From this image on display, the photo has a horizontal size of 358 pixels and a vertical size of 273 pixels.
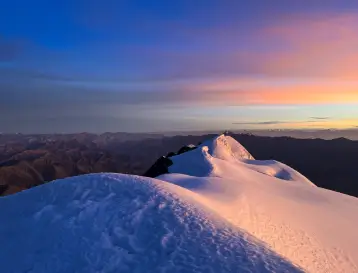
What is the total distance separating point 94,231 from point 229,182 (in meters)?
13.6

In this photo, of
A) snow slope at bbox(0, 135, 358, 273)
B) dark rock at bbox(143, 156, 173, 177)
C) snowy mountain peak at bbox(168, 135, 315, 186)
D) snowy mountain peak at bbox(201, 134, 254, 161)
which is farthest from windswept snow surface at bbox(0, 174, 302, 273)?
snowy mountain peak at bbox(201, 134, 254, 161)

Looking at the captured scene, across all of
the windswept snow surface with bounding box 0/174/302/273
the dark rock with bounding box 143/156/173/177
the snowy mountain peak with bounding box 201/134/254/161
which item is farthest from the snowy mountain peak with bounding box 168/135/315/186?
the windswept snow surface with bounding box 0/174/302/273

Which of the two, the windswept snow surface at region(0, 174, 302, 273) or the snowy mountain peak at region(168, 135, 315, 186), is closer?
the windswept snow surface at region(0, 174, 302, 273)

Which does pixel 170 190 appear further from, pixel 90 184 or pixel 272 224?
pixel 272 224

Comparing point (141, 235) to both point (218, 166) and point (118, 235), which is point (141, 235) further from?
point (218, 166)

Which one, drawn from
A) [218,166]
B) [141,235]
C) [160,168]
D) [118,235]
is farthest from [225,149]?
[118,235]

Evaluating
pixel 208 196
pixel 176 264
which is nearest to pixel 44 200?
pixel 176 264

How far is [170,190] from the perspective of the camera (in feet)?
42.3

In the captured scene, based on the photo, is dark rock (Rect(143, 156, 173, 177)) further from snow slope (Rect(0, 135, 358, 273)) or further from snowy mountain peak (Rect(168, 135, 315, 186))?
snow slope (Rect(0, 135, 358, 273))

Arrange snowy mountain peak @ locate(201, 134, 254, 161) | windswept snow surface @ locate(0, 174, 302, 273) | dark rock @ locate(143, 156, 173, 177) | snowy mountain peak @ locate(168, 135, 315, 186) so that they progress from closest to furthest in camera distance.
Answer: windswept snow surface @ locate(0, 174, 302, 273), snowy mountain peak @ locate(168, 135, 315, 186), dark rock @ locate(143, 156, 173, 177), snowy mountain peak @ locate(201, 134, 254, 161)

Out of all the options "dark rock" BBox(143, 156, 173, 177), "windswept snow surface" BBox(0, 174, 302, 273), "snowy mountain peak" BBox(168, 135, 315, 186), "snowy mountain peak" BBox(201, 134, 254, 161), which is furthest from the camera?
Result: "snowy mountain peak" BBox(201, 134, 254, 161)

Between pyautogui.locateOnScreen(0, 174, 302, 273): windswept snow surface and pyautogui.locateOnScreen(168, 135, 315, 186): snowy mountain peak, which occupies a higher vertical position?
pyautogui.locateOnScreen(0, 174, 302, 273): windswept snow surface

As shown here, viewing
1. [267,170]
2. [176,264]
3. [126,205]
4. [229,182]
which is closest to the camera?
[176,264]

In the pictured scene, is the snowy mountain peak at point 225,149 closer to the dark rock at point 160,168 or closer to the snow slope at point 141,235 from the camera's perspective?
the dark rock at point 160,168
